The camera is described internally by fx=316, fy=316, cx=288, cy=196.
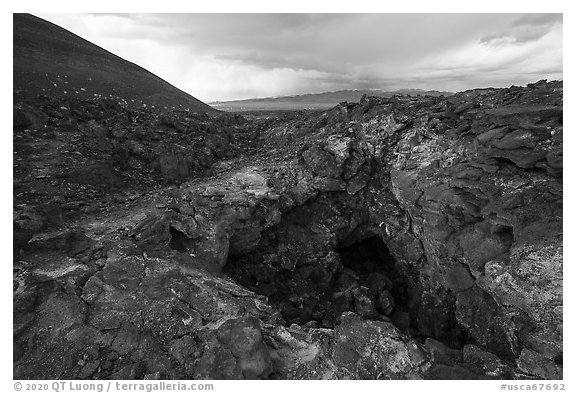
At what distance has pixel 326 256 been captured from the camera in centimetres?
1667

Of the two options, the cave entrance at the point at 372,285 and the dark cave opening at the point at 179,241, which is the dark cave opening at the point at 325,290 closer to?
the cave entrance at the point at 372,285

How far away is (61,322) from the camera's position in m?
8.38

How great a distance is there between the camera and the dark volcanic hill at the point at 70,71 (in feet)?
94.9

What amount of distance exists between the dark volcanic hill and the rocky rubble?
1472 centimetres

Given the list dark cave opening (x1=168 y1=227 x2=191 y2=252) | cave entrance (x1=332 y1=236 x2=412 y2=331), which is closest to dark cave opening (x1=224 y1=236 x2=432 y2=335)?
cave entrance (x1=332 y1=236 x2=412 y2=331)

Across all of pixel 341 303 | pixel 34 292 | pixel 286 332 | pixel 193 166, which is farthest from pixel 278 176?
pixel 34 292

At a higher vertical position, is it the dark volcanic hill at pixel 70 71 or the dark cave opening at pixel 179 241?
the dark volcanic hill at pixel 70 71

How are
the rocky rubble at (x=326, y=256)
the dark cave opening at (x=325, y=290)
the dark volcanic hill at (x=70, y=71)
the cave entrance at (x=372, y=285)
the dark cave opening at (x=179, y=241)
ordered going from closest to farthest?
the rocky rubble at (x=326, y=256) < the dark cave opening at (x=179, y=241) < the dark cave opening at (x=325, y=290) < the cave entrance at (x=372, y=285) < the dark volcanic hill at (x=70, y=71)

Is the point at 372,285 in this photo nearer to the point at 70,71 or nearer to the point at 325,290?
the point at 325,290

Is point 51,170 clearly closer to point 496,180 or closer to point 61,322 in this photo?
point 61,322

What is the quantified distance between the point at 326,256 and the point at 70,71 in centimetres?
3629

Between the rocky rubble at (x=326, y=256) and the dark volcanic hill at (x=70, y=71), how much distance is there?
1472cm

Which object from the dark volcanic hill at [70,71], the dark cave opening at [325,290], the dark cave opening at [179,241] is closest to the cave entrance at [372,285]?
the dark cave opening at [325,290]

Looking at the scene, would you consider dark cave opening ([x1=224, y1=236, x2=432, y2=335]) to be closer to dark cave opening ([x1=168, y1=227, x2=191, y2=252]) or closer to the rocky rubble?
the rocky rubble
